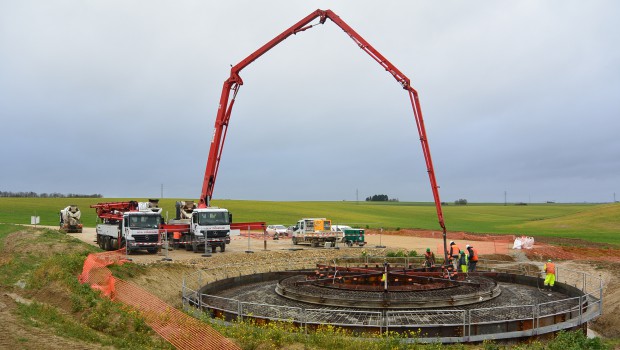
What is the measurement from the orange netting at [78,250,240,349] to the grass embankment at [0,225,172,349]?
1.20ft

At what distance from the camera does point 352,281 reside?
22484 mm

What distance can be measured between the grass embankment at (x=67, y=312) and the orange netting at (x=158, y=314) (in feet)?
1.20

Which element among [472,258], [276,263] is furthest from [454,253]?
[276,263]

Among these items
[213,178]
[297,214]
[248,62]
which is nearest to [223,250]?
[213,178]

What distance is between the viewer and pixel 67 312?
16.7 meters

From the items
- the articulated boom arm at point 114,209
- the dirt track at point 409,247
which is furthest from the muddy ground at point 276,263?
the articulated boom arm at point 114,209

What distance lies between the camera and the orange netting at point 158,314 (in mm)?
12016

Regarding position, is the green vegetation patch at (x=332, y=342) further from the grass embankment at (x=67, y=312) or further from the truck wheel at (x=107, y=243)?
the truck wheel at (x=107, y=243)

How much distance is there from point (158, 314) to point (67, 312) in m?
4.11

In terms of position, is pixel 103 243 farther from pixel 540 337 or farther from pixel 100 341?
pixel 540 337

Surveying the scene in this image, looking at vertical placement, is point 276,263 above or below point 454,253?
below

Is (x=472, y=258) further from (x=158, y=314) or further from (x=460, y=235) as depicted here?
(x=460, y=235)

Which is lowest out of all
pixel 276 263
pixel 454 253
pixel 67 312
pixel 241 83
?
pixel 67 312

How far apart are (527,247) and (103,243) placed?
111 ft
